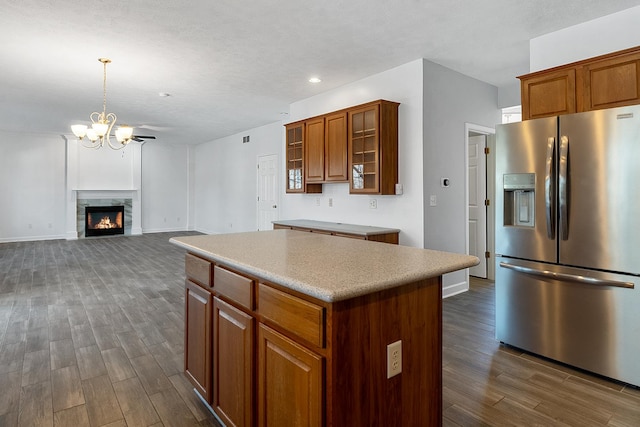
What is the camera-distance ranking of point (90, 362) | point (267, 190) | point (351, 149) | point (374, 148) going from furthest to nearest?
point (267, 190) → point (351, 149) → point (374, 148) → point (90, 362)

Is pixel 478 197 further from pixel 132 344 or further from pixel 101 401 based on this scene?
pixel 101 401

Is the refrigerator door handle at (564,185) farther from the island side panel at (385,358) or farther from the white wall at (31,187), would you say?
the white wall at (31,187)

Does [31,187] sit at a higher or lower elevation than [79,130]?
lower

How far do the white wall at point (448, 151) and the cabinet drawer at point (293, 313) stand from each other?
3.01 m

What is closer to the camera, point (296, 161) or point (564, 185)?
point (564, 185)

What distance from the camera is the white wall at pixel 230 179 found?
27.4ft

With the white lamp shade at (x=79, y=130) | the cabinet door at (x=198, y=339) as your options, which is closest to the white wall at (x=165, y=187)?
the white lamp shade at (x=79, y=130)

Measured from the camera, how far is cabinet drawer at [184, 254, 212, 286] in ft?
6.60

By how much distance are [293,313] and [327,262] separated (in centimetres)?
35

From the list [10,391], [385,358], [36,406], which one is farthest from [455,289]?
[10,391]

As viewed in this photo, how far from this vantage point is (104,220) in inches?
403

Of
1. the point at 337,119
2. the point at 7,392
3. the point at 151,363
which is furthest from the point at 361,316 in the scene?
the point at 337,119

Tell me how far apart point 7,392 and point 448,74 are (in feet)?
16.4

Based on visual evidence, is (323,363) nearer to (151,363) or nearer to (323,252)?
(323,252)
